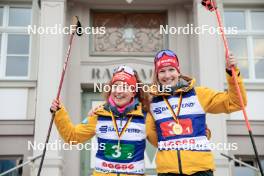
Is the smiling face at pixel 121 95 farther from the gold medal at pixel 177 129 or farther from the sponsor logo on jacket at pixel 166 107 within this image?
the gold medal at pixel 177 129

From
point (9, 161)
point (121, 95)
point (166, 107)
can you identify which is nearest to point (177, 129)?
point (166, 107)

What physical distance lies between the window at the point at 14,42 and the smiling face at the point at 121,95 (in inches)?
192

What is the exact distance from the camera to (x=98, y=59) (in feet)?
30.3

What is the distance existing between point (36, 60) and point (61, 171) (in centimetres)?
218

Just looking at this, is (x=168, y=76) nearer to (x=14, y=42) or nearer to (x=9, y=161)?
(x=9, y=161)

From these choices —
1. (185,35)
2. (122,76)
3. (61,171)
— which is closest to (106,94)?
(122,76)

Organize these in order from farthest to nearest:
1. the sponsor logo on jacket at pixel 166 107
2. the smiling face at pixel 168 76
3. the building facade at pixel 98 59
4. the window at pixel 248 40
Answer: the window at pixel 248 40 → the building facade at pixel 98 59 → the smiling face at pixel 168 76 → the sponsor logo on jacket at pixel 166 107

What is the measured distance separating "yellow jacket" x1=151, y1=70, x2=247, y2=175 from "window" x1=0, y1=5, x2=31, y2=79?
5244mm

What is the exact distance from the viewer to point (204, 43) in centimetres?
859

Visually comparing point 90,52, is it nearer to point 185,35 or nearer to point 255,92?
point 185,35

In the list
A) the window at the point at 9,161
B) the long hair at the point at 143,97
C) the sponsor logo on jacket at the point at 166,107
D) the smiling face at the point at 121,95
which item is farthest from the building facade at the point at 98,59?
the sponsor logo on jacket at the point at 166,107

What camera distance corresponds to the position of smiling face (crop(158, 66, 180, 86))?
4.41 meters

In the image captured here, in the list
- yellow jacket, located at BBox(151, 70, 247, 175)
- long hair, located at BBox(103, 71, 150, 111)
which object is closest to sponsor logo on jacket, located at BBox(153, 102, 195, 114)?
yellow jacket, located at BBox(151, 70, 247, 175)

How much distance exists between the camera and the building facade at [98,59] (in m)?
8.36
